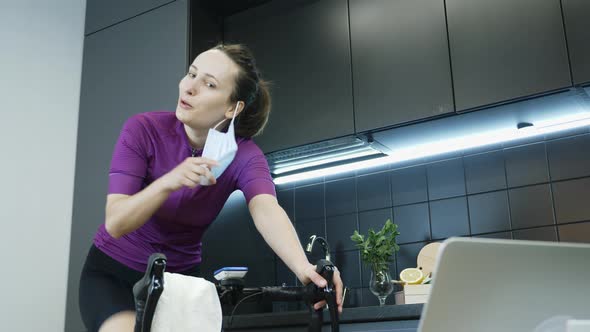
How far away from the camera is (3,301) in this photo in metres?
3.02

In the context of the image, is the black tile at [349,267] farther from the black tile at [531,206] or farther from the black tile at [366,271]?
the black tile at [531,206]

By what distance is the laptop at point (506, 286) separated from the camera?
62 centimetres

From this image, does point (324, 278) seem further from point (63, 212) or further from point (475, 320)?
point (63, 212)

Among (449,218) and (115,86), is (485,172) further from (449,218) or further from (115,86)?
(115,86)

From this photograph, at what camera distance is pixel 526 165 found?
8.84 ft

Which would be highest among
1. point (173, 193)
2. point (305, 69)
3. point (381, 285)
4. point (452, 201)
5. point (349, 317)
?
point (305, 69)

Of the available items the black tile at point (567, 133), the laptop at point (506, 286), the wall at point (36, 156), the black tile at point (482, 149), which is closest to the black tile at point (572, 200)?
the black tile at point (567, 133)

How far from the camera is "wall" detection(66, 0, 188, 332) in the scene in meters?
3.15

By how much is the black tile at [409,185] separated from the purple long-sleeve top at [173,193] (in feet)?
4.49

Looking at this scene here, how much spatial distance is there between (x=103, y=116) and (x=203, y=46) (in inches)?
24.3

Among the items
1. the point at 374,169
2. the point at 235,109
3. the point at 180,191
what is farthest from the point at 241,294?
the point at 374,169

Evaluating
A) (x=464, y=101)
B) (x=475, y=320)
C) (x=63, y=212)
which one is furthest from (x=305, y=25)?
(x=475, y=320)

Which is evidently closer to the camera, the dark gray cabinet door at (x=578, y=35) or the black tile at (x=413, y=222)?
the dark gray cabinet door at (x=578, y=35)

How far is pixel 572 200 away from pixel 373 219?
2.85ft
